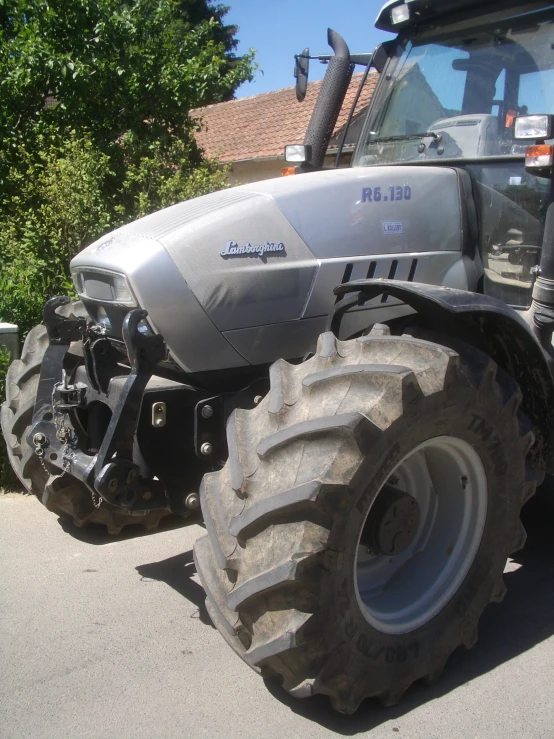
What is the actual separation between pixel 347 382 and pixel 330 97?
2.49 metres

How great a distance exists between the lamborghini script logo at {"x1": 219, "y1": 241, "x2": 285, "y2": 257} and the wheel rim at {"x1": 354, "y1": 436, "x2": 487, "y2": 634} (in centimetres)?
104

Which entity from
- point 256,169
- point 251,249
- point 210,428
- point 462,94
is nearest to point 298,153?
point 462,94

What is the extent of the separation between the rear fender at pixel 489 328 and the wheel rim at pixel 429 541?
0.53 meters

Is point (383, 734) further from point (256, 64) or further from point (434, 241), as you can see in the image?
point (256, 64)

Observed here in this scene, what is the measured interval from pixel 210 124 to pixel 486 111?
1781 cm

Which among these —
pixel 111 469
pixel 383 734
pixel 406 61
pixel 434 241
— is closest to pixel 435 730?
pixel 383 734

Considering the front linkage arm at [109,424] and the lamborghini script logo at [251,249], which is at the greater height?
the lamborghini script logo at [251,249]

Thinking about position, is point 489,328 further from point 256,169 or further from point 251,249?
point 256,169

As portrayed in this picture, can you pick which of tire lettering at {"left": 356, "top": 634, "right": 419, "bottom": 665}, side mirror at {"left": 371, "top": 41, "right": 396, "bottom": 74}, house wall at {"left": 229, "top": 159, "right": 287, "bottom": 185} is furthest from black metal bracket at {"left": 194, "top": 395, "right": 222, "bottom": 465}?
house wall at {"left": 229, "top": 159, "right": 287, "bottom": 185}

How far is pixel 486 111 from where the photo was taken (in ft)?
13.1

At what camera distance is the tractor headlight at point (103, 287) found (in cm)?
313

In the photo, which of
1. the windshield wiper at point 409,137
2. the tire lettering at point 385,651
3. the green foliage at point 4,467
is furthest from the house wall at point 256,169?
the tire lettering at point 385,651

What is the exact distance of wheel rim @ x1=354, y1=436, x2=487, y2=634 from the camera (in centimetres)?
309

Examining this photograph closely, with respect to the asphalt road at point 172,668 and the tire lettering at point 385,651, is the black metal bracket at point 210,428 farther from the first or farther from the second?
the tire lettering at point 385,651
